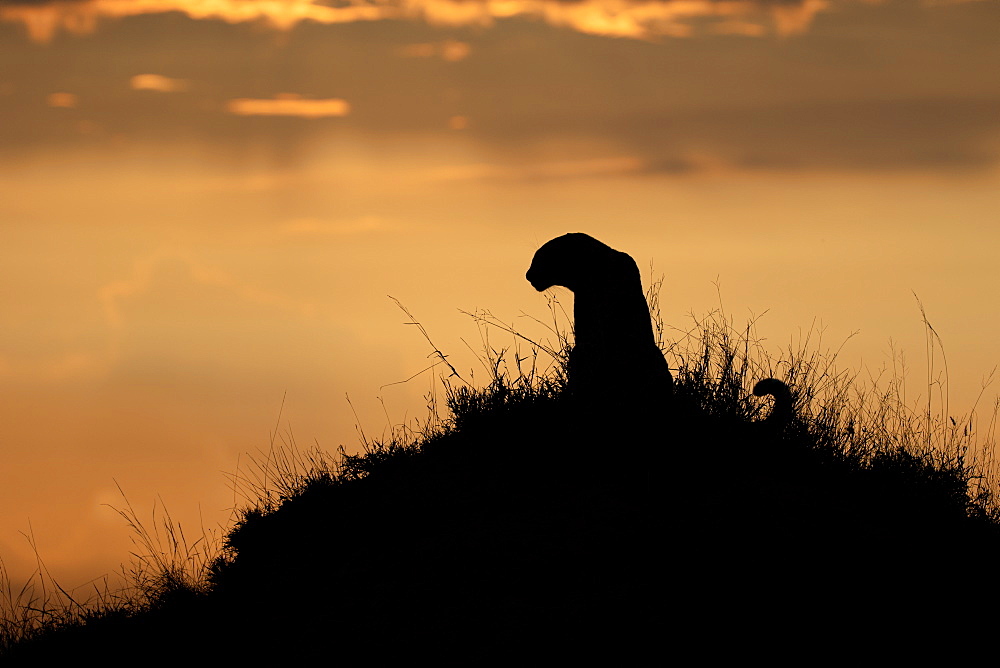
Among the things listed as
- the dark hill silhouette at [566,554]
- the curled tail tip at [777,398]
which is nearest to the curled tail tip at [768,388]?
the curled tail tip at [777,398]

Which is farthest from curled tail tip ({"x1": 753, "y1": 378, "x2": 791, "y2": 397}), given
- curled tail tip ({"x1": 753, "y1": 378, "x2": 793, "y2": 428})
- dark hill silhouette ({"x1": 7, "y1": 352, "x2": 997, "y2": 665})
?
dark hill silhouette ({"x1": 7, "y1": 352, "x2": 997, "y2": 665})

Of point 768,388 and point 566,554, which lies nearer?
point 566,554

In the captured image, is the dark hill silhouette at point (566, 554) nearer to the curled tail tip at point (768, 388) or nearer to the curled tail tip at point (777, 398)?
the curled tail tip at point (777, 398)

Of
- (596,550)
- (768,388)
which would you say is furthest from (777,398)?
(596,550)

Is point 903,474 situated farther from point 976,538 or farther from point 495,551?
point 495,551

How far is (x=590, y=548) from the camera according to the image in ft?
19.9

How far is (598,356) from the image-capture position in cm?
780

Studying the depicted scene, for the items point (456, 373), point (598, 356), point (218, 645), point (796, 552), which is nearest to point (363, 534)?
point (218, 645)

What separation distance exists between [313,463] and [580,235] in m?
3.06

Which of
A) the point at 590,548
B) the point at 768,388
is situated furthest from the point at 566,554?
the point at 768,388

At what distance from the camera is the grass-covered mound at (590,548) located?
5520mm

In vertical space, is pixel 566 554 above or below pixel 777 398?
below

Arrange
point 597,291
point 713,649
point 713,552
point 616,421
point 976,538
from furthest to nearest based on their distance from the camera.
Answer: point 597,291
point 616,421
point 976,538
point 713,552
point 713,649

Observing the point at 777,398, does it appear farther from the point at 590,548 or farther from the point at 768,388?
the point at 590,548
